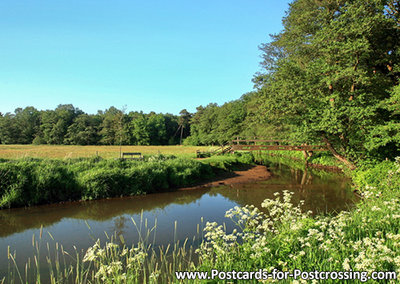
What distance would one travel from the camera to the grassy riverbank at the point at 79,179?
10469 millimetres

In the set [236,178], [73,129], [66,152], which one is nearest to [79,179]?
Answer: [236,178]

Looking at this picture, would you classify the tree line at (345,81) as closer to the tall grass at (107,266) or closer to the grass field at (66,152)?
the tall grass at (107,266)

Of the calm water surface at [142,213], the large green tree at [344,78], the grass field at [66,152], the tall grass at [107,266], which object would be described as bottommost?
the calm water surface at [142,213]

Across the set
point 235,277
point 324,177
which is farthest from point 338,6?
point 235,277

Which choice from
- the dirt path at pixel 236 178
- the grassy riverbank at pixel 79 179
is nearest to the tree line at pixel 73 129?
the dirt path at pixel 236 178

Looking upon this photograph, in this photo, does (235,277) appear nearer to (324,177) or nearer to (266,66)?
(324,177)

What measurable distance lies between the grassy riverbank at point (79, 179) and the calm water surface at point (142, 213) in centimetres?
61

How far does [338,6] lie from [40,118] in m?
92.8

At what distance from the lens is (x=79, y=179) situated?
468 inches

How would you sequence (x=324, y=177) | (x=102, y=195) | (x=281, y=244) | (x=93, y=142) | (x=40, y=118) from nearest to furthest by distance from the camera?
(x=281, y=244) < (x=102, y=195) < (x=324, y=177) < (x=93, y=142) < (x=40, y=118)

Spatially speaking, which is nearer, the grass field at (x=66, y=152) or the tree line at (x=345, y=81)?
the tree line at (x=345, y=81)

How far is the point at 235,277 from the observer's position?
10.1 ft

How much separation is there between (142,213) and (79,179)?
7954 mm

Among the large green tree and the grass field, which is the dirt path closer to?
the large green tree
